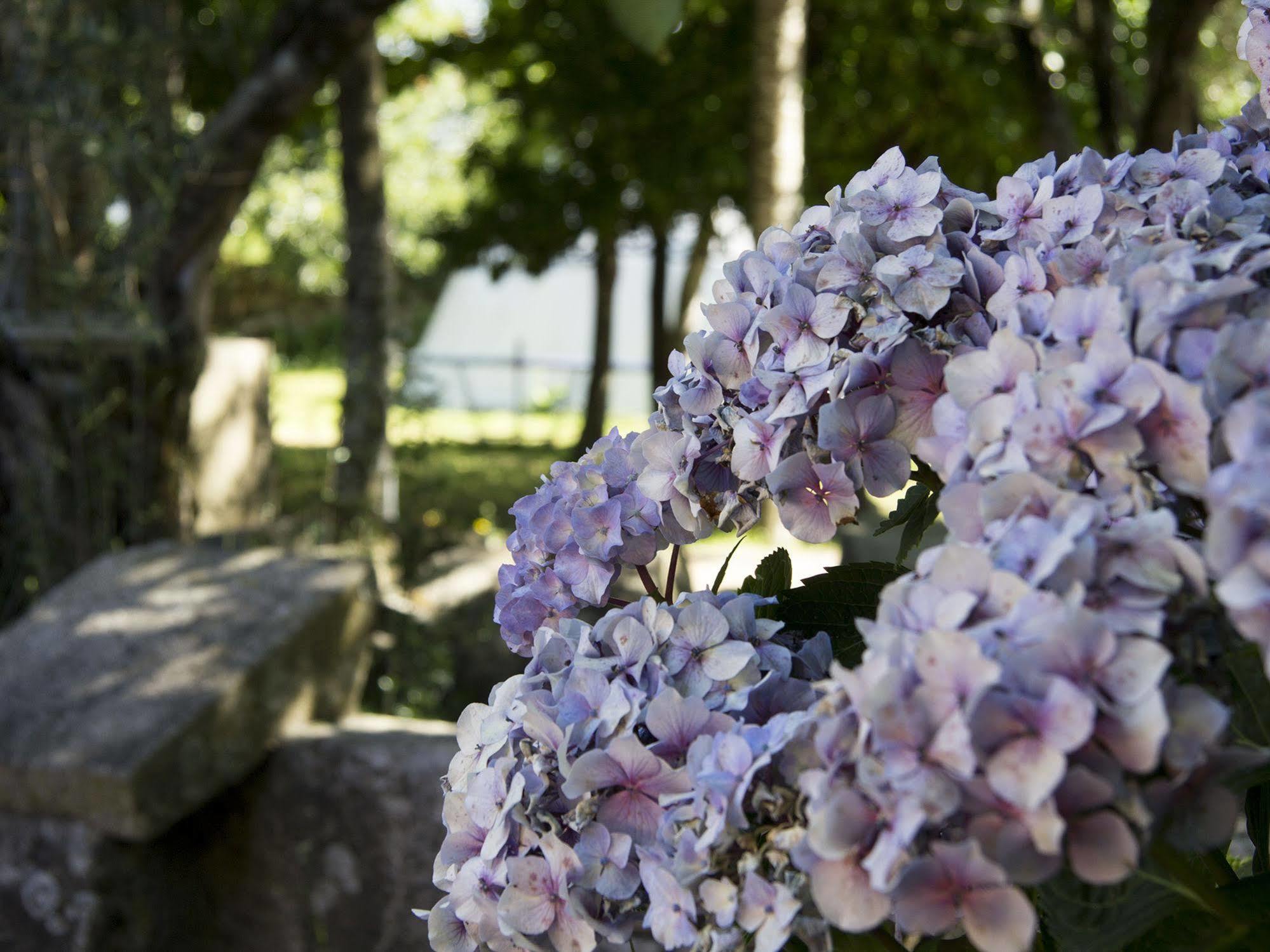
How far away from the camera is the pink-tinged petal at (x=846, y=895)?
52 centimetres

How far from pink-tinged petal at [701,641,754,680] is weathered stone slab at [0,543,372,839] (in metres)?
1.71

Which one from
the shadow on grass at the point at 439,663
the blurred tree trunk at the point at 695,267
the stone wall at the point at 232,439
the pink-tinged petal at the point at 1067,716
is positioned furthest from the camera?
the blurred tree trunk at the point at 695,267

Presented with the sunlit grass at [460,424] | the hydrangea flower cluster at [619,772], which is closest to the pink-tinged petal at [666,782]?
the hydrangea flower cluster at [619,772]

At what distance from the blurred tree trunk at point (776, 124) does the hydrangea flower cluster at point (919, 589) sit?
17.6 feet

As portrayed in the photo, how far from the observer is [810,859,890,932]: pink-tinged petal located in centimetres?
52

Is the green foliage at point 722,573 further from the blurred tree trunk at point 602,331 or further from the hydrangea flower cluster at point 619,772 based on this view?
the blurred tree trunk at point 602,331

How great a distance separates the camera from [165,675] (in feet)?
7.73

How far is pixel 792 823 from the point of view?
0.59 meters

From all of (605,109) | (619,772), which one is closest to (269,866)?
(619,772)

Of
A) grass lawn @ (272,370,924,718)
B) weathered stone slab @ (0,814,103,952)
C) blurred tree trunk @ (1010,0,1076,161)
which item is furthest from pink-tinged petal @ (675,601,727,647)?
blurred tree trunk @ (1010,0,1076,161)

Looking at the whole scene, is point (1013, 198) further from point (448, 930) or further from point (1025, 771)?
point (448, 930)

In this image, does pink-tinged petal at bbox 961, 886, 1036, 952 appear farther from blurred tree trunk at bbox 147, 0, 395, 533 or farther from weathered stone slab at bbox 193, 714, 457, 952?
blurred tree trunk at bbox 147, 0, 395, 533

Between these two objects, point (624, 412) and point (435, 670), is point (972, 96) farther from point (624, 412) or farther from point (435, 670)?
point (624, 412)

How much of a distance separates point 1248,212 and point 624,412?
16.3 m
